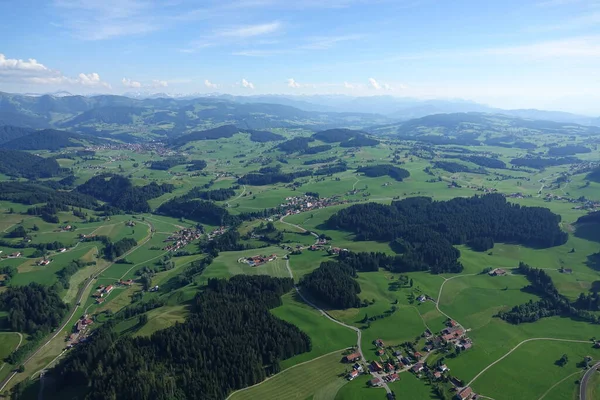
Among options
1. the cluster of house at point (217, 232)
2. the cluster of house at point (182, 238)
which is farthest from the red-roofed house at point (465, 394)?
the cluster of house at point (217, 232)

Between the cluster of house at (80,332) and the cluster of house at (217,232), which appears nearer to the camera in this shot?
the cluster of house at (80,332)

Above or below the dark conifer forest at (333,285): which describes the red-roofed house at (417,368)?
below

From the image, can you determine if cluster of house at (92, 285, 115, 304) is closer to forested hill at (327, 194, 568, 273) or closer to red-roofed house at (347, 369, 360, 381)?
red-roofed house at (347, 369, 360, 381)

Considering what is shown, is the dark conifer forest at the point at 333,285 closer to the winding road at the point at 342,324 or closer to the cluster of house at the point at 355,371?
the winding road at the point at 342,324

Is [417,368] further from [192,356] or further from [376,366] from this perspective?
[192,356]

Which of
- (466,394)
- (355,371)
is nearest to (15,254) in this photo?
(355,371)

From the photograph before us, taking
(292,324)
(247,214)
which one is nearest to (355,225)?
(247,214)

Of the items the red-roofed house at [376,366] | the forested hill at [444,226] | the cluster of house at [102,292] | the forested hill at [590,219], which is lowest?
the cluster of house at [102,292]
